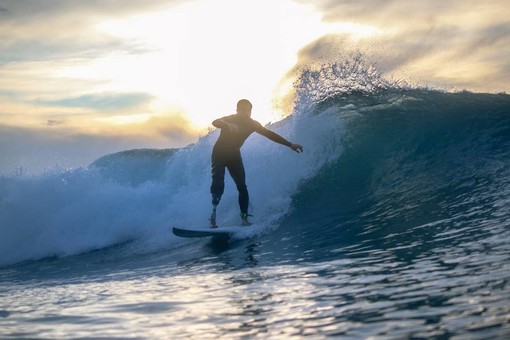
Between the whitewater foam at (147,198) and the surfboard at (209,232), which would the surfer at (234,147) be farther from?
the whitewater foam at (147,198)

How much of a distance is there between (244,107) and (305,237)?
94.3 inches

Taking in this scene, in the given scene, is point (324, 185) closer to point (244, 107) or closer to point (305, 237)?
point (244, 107)

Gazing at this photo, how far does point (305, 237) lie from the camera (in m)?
9.64

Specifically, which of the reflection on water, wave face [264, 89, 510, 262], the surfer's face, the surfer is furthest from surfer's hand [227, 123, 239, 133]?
the reflection on water

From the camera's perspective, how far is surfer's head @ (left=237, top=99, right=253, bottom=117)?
10.4 meters

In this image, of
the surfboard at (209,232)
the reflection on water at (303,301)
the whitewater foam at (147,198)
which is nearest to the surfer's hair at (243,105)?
the surfboard at (209,232)

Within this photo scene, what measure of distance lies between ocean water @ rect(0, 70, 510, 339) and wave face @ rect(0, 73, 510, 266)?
47mm

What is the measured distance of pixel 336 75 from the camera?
1691cm

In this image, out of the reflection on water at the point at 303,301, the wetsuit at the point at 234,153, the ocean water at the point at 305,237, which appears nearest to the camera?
the reflection on water at the point at 303,301

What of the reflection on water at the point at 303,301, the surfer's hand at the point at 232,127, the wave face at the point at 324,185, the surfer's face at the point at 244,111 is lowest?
the reflection on water at the point at 303,301

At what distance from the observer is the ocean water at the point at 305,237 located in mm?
4582

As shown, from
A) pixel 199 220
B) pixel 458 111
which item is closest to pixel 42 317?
pixel 199 220

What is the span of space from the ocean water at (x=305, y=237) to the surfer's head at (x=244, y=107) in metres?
1.93

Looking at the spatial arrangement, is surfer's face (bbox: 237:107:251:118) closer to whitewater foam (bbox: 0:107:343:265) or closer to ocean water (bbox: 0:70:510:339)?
ocean water (bbox: 0:70:510:339)
